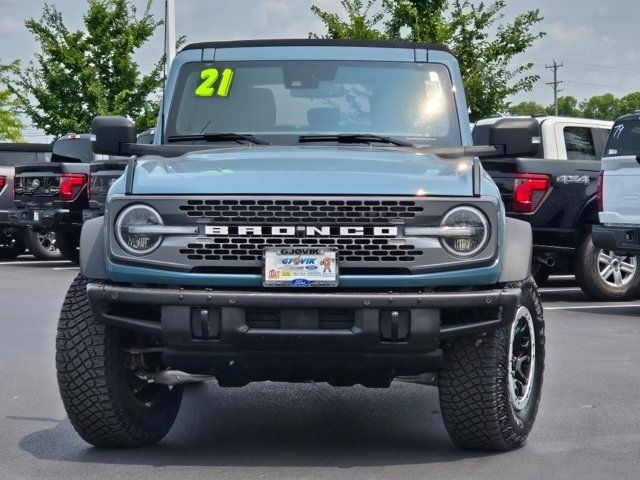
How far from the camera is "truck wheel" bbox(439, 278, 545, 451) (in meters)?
5.96

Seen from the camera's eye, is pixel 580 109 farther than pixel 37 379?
Yes

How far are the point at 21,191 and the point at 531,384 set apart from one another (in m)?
15.4

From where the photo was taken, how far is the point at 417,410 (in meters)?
7.61

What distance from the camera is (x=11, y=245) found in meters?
23.7

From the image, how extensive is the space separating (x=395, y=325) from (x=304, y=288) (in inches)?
15.7

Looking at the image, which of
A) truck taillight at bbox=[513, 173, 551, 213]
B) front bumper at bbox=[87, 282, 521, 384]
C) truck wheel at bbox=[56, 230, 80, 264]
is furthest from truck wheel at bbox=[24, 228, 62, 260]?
front bumper at bbox=[87, 282, 521, 384]

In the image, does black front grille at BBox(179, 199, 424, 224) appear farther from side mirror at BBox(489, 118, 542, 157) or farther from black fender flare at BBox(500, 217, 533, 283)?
side mirror at BBox(489, 118, 542, 157)

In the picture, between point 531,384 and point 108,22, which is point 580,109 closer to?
point 108,22

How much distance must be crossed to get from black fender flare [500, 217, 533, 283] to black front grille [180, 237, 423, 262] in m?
0.41

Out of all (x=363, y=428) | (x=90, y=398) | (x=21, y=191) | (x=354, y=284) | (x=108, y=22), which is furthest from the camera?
(x=108, y=22)

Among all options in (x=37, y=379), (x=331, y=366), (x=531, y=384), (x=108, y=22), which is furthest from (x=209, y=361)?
(x=108, y=22)

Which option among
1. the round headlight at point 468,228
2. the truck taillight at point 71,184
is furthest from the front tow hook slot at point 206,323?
the truck taillight at point 71,184

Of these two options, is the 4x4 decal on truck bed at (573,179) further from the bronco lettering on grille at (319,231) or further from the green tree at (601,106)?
the green tree at (601,106)

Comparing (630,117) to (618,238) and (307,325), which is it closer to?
(618,238)
